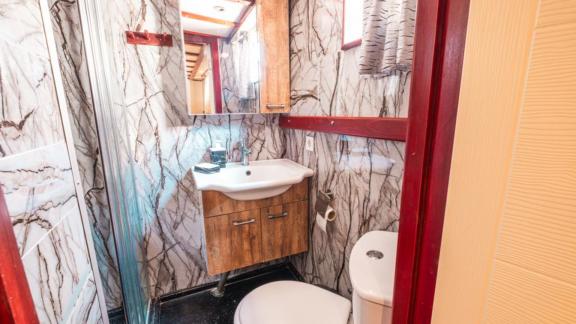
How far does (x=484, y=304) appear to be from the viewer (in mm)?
364

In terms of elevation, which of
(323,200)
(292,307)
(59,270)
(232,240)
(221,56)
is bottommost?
(292,307)

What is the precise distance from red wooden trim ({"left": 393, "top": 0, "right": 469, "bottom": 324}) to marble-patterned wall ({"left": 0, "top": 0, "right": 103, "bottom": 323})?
2.35 feet

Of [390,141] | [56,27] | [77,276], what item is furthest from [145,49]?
[390,141]

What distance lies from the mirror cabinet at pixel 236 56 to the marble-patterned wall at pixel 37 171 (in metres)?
0.95

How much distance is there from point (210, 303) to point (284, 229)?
2.47 feet

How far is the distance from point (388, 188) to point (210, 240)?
0.98m

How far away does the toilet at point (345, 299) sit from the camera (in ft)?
2.09

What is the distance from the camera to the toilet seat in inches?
41.1

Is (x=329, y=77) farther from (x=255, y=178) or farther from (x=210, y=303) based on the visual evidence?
(x=210, y=303)

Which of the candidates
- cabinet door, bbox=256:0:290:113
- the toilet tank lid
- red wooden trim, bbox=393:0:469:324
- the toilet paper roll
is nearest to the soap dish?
cabinet door, bbox=256:0:290:113

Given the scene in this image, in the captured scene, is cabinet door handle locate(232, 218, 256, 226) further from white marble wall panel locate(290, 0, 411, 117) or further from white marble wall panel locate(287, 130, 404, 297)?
white marble wall panel locate(290, 0, 411, 117)

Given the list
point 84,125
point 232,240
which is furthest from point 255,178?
point 84,125

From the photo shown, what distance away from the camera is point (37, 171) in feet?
1.73

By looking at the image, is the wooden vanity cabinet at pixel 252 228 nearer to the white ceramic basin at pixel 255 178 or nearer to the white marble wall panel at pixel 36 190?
the white ceramic basin at pixel 255 178
